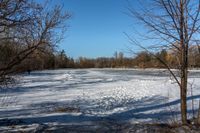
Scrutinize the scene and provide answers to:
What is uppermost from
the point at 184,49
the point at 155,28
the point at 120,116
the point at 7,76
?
the point at 155,28

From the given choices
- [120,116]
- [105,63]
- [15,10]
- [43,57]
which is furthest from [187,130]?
[105,63]

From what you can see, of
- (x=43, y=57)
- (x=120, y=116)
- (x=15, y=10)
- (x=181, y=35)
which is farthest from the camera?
(x=120, y=116)

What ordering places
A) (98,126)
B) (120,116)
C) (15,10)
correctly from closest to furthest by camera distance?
(15,10) → (98,126) → (120,116)

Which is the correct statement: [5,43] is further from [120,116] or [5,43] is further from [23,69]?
[120,116]

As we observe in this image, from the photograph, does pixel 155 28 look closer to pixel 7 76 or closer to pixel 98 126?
pixel 98 126

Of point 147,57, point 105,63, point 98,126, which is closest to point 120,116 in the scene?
point 98,126

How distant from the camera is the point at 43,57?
805 centimetres

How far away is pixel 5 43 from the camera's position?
7488mm

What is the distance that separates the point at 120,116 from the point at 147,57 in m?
5.87

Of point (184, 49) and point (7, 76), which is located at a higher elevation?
point (184, 49)

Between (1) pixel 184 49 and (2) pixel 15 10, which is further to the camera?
(1) pixel 184 49

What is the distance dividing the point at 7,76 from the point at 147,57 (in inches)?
142

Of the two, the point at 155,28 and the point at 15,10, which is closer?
the point at 15,10

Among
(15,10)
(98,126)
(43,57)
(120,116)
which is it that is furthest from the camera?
(120,116)
